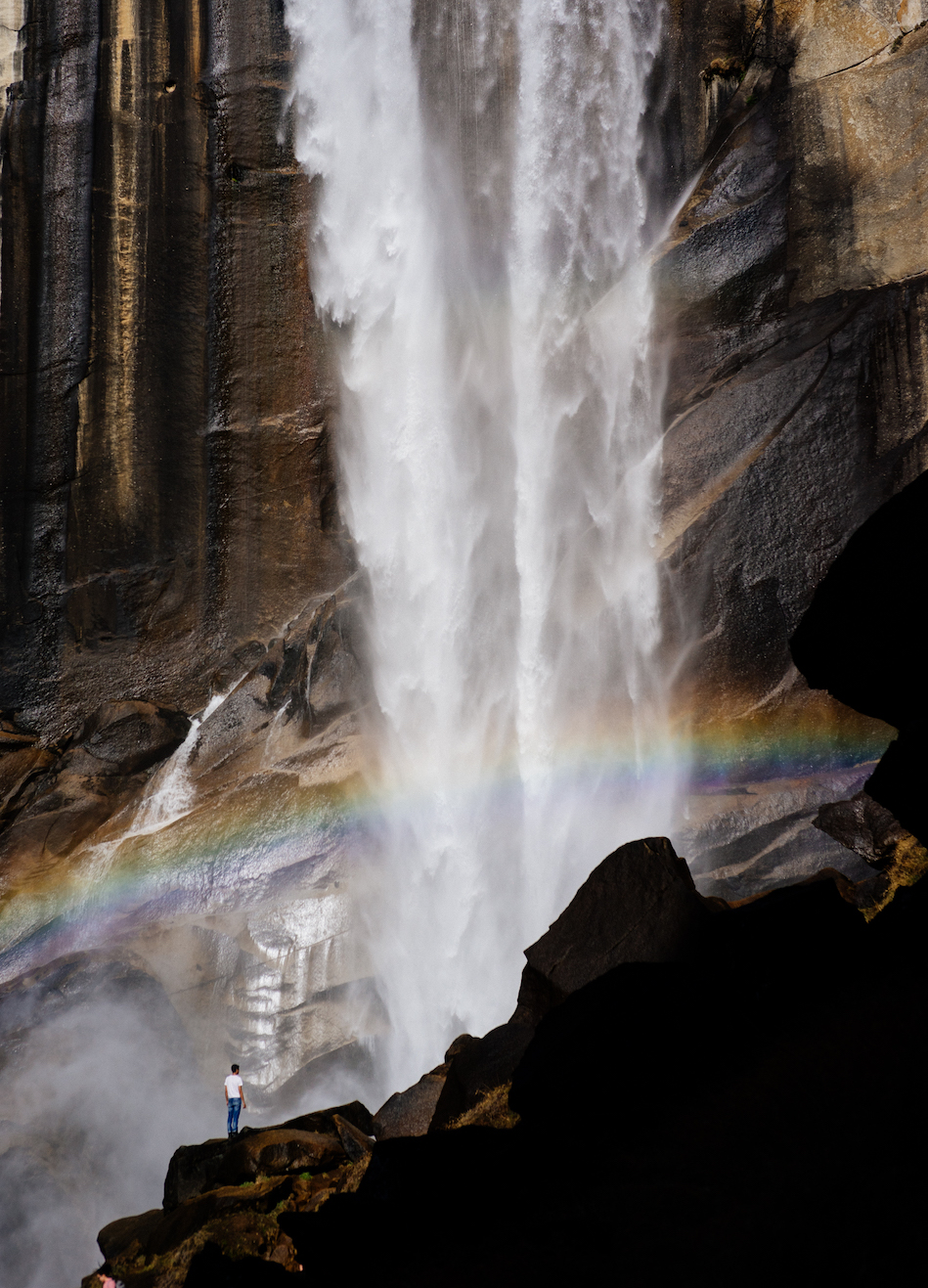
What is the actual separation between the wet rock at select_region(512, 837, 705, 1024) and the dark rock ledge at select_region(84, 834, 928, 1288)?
0.02m

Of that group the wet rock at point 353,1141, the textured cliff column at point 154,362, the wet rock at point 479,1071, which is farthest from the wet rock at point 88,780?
the wet rock at point 479,1071

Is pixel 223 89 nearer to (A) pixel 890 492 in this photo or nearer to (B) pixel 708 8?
(B) pixel 708 8

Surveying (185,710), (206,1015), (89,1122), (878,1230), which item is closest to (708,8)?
(185,710)

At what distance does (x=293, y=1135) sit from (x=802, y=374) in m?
11.0

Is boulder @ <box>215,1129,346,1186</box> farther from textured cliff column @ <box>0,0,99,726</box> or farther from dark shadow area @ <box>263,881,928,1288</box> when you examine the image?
textured cliff column @ <box>0,0,99,726</box>

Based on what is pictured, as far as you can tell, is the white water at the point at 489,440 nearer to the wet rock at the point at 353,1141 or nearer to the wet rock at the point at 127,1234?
the wet rock at the point at 353,1141

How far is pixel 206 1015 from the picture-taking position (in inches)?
492

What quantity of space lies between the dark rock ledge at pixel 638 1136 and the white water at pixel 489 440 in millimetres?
4752

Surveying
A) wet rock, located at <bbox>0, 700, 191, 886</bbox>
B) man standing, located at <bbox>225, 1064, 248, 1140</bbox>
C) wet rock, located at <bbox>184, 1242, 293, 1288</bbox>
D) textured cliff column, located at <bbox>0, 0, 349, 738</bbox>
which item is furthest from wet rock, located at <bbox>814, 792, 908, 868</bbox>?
wet rock, located at <bbox>0, 700, 191, 886</bbox>

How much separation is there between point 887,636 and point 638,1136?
5.12 metres

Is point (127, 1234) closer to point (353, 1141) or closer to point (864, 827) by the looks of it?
point (353, 1141)

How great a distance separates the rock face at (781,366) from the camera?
466 inches

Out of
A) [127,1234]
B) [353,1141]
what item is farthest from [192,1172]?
[353,1141]

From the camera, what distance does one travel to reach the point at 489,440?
14578mm
